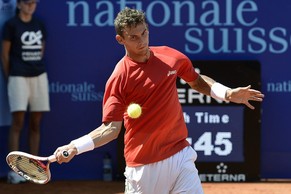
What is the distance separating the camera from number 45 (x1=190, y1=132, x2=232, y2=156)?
28.7 ft

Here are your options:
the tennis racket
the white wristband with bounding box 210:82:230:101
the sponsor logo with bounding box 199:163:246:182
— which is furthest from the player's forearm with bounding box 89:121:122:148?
the sponsor logo with bounding box 199:163:246:182

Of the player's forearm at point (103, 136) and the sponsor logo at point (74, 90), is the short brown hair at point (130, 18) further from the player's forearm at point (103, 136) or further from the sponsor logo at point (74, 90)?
the sponsor logo at point (74, 90)

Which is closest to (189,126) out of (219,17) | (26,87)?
(219,17)

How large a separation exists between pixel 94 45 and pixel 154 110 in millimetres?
4164

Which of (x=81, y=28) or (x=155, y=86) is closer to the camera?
(x=155, y=86)

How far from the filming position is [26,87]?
8555 millimetres

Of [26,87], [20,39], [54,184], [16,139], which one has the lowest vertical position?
[54,184]

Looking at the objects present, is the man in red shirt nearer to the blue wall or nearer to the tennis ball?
the tennis ball

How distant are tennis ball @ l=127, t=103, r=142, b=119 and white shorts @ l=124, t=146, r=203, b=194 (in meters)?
0.32

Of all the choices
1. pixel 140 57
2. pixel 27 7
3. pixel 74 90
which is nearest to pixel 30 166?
pixel 140 57

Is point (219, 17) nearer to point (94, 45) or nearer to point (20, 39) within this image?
point (94, 45)

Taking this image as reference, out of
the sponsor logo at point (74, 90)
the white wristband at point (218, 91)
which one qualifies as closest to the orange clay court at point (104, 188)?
the sponsor logo at point (74, 90)

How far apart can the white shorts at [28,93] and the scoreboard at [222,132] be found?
1.50m

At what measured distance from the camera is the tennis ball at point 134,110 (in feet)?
15.5
